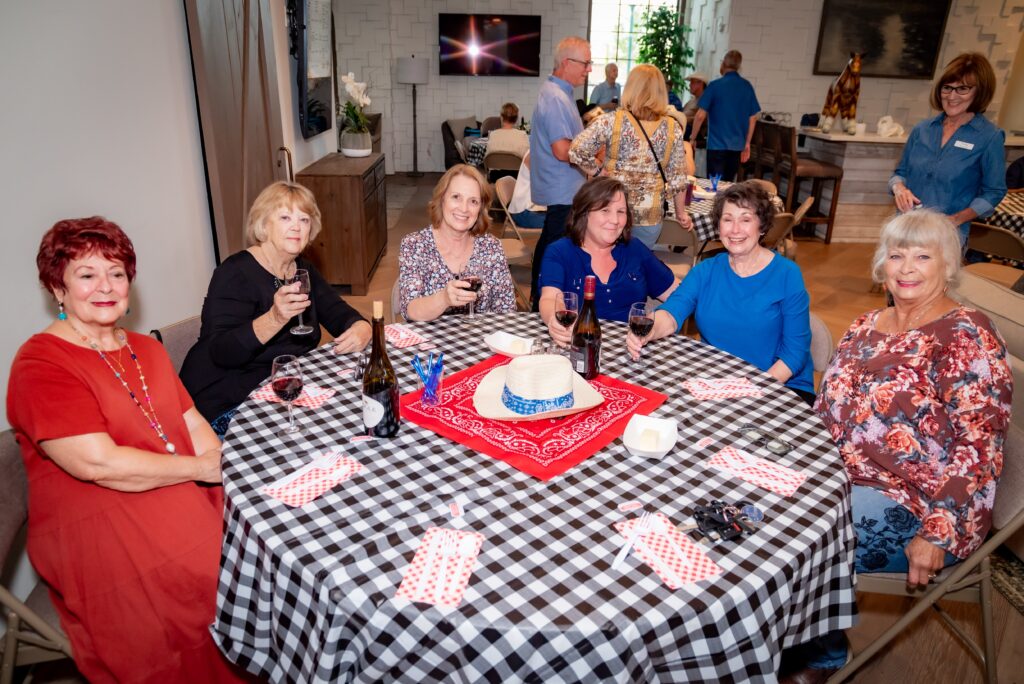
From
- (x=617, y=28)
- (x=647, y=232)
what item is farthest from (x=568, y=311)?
(x=617, y=28)

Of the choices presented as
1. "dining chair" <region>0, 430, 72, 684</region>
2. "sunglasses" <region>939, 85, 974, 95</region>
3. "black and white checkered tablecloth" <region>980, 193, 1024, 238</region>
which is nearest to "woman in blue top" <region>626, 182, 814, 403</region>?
"dining chair" <region>0, 430, 72, 684</region>

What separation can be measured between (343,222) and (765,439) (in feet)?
13.2

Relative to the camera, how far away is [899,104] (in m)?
8.88

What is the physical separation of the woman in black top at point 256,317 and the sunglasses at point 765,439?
3.90ft

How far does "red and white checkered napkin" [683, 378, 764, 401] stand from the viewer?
1.84 m

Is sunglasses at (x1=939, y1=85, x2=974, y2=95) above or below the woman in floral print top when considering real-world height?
above

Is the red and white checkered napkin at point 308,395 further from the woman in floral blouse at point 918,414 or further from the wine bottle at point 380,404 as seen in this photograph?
the woman in floral blouse at point 918,414

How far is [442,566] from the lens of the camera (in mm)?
1147

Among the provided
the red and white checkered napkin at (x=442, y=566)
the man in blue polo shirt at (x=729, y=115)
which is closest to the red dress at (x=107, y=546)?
the red and white checkered napkin at (x=442, y=566)

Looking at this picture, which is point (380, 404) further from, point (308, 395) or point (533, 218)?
point (533, 218)

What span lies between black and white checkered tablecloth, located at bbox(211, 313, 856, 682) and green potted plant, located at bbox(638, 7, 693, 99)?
376 inches

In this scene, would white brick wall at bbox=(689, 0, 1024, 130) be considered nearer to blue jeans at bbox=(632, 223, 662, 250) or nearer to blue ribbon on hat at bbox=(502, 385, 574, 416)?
blue jeans at bbox=(632, 223, 662, 250)

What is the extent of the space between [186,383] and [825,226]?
6999mm

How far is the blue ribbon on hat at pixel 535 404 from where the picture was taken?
65.0 inches
